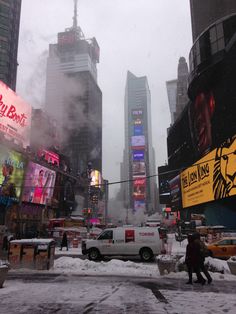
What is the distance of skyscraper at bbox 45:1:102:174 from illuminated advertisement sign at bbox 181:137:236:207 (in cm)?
1528

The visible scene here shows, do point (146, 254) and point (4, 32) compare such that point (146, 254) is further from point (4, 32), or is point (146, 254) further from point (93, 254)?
point (4, 32)

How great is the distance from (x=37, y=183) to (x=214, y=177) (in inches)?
1590

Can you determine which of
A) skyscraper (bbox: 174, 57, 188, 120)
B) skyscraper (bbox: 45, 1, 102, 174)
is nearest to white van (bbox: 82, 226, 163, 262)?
skyscraper (bbox: 45, 1, 102, 174)

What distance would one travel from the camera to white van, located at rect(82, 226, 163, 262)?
22.3 metres

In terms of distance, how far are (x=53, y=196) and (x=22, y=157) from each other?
22.2m

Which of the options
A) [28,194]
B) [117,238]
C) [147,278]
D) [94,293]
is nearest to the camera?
[94,293]

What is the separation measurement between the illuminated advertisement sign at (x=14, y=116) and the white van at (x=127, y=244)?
1647 inches

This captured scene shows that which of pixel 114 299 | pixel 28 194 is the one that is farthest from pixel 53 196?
pixel 114 299

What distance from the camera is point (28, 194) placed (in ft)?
234

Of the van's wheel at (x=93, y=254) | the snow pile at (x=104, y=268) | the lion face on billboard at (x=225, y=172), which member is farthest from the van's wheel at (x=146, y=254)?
the lion face on billboard at (x=225, y=172)

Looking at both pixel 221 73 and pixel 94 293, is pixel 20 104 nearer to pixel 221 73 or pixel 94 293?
pixel 221 73

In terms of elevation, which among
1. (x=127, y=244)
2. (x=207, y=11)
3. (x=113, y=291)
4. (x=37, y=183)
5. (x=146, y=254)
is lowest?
(x=113, y=291)

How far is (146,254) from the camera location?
22.2 meters

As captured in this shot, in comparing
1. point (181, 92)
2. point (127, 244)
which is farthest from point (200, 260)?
point (181, 92)
